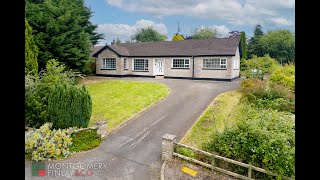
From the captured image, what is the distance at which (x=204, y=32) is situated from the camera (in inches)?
2306

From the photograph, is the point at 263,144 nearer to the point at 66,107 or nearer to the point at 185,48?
the point at 66,107

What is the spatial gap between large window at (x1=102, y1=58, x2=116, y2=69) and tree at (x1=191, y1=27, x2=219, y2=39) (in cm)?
3558

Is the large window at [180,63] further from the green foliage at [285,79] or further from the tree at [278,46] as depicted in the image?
the tree at [278,46]

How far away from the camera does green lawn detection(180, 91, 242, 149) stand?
10320 mm

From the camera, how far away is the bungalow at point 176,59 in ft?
75.3

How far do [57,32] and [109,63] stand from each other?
7.62m

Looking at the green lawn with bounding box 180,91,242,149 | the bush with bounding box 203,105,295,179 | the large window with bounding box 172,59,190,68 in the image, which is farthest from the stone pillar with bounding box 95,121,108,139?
the large window with bounding box 172,59,190,68

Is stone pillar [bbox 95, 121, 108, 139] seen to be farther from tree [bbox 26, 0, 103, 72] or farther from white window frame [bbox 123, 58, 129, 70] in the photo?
white window frame [bbox 123, 58, 129, 70]

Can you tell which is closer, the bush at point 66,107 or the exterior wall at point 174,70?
the bush at point 66,107

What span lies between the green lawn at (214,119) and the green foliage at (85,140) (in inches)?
156

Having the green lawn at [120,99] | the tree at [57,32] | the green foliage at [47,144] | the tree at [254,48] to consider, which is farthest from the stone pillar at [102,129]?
the tree at [254,48]
